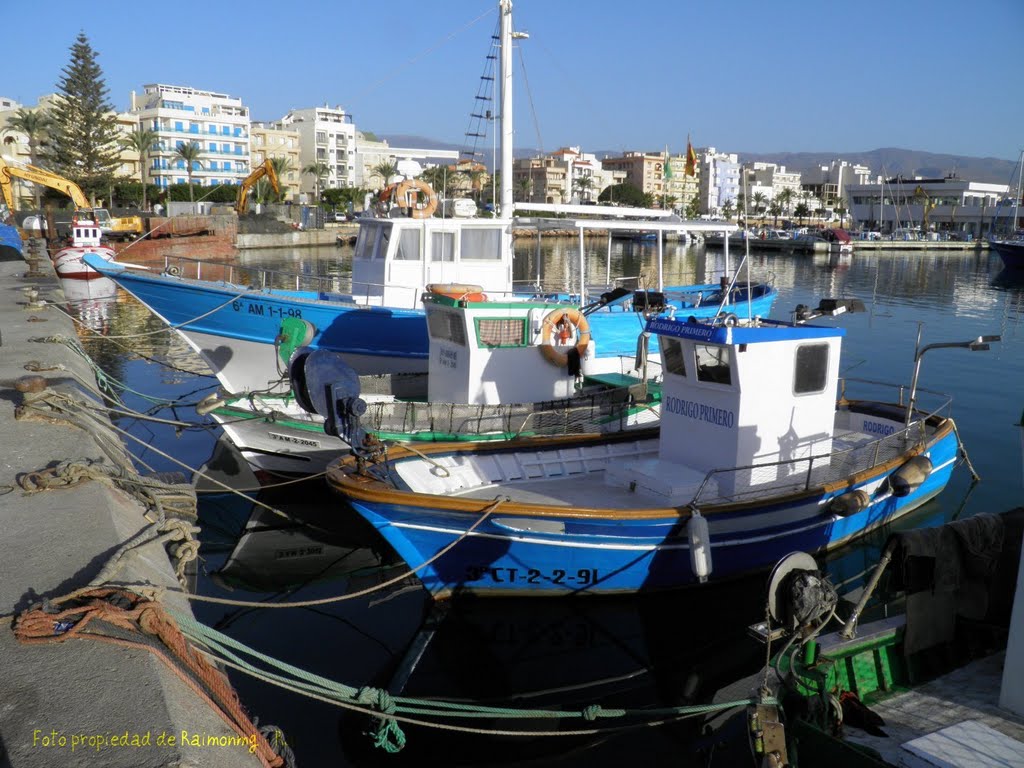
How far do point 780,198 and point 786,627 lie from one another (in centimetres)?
13042

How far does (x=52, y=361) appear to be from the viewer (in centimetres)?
1267

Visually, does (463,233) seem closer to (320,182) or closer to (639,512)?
(639,512)

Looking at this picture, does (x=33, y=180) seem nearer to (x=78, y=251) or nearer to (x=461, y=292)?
(x=78, y=251)

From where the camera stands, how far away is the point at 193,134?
286 feet

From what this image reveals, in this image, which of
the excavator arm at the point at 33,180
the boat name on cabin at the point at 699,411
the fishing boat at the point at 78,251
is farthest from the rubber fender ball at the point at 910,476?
the excavator arm at the point at 33,180

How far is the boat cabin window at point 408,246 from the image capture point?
17422 millimetres

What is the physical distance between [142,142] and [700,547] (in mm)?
83011

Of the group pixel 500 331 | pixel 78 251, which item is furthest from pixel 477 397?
pixel 78 251

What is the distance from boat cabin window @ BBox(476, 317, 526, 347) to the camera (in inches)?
495

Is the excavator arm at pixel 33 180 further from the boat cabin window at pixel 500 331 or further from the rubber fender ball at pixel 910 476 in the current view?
the rubber fender ball at pixel 910 476

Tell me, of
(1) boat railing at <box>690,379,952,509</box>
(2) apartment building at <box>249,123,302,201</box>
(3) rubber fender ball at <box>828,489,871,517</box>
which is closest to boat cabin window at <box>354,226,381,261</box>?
(1) boat railing at <box>690,379,952,509</box>

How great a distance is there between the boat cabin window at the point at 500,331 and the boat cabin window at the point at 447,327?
0.92 feet

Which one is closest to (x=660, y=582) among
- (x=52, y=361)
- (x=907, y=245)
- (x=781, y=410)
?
(x=781, y=410)

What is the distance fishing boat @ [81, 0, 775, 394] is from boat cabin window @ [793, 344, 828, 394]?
6.81 metres
